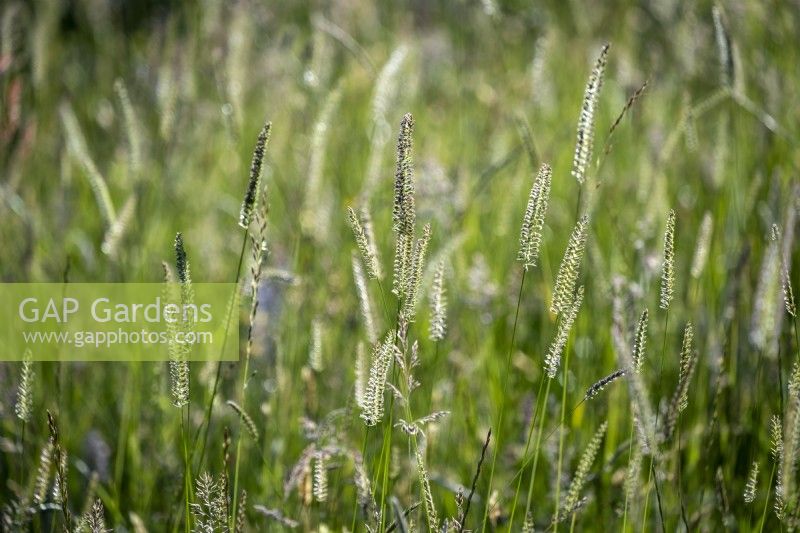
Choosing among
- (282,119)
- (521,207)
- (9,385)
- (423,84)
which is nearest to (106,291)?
(9,385)

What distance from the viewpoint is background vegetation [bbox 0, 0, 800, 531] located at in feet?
4.47

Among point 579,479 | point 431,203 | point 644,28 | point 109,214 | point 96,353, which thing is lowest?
point 579,479

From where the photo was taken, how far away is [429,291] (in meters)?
1.65

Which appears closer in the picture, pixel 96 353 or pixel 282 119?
pixel 96 353

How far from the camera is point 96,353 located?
6.45 feet

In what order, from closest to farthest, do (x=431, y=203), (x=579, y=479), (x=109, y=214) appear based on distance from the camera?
(x=579, y=479)
(x=109, y=214)
(x=431, y=203)

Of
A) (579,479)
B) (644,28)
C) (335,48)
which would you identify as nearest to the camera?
(579,479)

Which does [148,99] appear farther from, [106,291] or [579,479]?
[579,479]

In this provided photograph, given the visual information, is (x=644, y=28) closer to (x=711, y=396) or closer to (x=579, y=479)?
(x=711, y=396)

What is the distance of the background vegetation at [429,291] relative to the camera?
1.36 meters

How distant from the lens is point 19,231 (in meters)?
2.50

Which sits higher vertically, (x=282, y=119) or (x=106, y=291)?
(x=282, y=119)

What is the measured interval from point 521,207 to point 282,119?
4.40 feet

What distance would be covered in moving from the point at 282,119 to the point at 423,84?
1.11 metres
